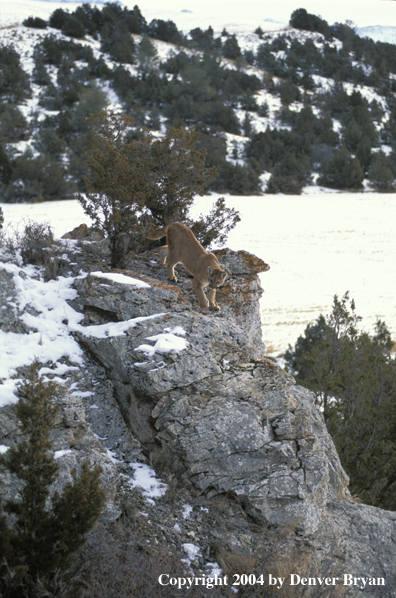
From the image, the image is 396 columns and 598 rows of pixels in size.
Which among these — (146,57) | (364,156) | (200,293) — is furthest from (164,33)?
(200,293)

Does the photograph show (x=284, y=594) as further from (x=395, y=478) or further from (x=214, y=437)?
(x=395, y=478)

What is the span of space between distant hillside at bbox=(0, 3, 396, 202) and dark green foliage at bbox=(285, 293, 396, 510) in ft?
94.6

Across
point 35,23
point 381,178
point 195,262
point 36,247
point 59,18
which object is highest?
point 59,18

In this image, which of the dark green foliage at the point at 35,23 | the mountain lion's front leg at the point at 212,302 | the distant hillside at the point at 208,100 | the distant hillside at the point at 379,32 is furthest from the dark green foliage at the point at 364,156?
the distant hillside at the point at 379,32

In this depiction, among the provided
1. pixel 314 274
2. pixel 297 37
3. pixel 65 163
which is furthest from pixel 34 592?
pixel 297 37

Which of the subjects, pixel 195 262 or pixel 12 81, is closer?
pixel 195 262

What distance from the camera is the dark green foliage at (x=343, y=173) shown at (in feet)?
159

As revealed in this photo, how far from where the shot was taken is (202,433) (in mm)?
5273

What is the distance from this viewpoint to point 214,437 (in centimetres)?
527

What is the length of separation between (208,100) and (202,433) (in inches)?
2607

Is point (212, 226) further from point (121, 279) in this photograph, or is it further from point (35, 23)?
point (35, 23)

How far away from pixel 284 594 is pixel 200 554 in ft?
2.93

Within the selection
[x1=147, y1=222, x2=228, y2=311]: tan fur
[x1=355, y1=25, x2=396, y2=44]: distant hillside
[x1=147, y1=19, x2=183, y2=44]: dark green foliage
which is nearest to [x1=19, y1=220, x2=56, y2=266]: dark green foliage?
[x1=147, y1=222, x2=228, y2=311]: tan fur

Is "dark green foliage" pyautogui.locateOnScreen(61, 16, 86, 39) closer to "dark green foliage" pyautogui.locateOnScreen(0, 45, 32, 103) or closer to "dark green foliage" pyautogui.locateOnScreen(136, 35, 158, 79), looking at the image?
"dark green foliage" pyautogui.locateOnScreen(136, 35, 158, 79)
